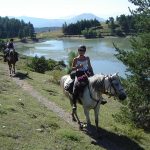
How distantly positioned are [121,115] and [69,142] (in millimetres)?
7302

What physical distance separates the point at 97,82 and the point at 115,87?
0.83 metres

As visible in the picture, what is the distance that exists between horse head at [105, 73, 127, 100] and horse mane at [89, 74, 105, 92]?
0.29 metres

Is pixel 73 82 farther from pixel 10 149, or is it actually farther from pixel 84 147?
pixel 10 149

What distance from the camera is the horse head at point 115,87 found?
40.1 feet

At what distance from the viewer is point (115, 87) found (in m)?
12.3

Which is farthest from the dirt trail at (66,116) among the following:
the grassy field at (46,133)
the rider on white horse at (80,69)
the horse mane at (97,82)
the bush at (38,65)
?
the bush at (38,65)

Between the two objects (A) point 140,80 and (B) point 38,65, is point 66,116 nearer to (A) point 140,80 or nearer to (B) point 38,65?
(A) point 140,80

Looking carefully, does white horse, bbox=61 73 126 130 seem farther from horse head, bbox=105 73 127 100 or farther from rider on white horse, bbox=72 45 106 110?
rider on white horse, bbox=72 45 106 110

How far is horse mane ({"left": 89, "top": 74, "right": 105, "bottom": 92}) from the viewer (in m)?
12.8

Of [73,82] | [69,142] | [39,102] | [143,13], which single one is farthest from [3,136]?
[143,13]

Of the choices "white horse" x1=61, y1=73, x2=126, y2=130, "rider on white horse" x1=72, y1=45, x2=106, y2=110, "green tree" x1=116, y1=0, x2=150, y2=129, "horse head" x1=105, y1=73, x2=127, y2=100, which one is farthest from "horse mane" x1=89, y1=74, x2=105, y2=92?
"green tree" x1=116, y1=0, x2=150, y2=129

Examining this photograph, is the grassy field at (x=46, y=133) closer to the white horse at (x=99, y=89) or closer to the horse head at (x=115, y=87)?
the white horse at (x=99, y=89)

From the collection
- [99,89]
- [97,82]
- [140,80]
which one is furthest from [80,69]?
[140,80]

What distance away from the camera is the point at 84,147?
11.9m
